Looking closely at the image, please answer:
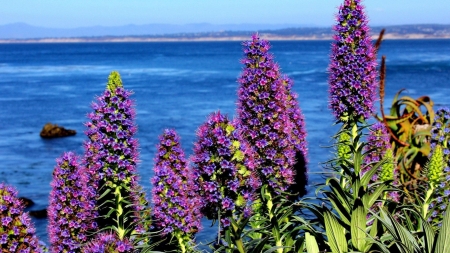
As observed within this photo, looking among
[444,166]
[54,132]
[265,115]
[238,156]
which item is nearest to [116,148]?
[238,156]

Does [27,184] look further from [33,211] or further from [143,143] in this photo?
[143,143]

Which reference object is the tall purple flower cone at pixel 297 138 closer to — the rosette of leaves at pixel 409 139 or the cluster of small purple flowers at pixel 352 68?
the cluster of small purple flowers at pixel 352 68

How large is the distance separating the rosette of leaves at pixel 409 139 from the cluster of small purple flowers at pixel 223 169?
515cm

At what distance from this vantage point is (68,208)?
553 cm

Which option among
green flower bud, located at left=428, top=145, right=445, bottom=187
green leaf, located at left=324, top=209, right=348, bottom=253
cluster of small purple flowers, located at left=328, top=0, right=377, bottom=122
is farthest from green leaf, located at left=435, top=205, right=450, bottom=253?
green flower bud, located at left=428, top=145, right=445, bottom=187

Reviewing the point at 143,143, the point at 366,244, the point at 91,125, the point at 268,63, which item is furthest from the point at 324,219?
the point at 143,143

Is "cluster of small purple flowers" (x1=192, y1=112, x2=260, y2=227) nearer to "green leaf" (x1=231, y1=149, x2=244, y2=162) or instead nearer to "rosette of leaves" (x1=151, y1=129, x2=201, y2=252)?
"green leaf" (x1=231, y1=149, x2=244, y2=162)

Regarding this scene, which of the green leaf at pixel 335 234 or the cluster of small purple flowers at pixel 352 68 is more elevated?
the cluster of small purple flowers at pixel 352 68

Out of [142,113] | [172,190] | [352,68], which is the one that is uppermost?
[352,68]

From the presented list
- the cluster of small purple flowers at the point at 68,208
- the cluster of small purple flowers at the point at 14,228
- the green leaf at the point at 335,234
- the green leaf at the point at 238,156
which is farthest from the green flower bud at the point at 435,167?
the cluster of small purple flowers at the point at 14,228

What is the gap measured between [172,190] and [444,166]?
2953 mm

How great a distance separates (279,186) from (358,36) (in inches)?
59.7

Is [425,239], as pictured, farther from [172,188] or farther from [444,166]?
[172,188]

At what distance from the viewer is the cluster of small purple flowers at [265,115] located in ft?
18.9
